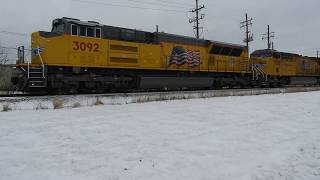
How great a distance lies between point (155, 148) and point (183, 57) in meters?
16.5

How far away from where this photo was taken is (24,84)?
47.3 ft

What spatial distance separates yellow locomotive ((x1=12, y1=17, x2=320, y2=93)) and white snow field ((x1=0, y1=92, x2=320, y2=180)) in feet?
22.9

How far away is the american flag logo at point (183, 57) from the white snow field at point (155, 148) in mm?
12531

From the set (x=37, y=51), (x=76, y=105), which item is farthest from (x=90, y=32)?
(x=76, y=105)

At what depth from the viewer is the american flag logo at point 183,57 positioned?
21031 millimetres

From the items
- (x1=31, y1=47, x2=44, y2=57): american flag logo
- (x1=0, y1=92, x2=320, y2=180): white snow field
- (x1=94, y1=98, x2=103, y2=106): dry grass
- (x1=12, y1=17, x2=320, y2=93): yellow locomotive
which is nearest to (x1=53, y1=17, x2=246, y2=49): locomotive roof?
(x1=12, y1=17, x2=320, y2=93): yellow locomotive

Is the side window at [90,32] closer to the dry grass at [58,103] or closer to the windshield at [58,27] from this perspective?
the windshield at [58,27]

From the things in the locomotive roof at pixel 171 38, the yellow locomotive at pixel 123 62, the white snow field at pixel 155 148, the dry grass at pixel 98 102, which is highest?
the locomotive roof at pixel 171 38

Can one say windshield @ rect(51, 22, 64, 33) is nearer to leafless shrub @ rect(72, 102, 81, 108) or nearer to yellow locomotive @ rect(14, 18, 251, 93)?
yellow locomotive @ rect(14, 18, 251, 93)

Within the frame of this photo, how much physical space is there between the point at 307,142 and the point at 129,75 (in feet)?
42.0

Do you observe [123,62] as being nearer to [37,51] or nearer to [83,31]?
[83,31]

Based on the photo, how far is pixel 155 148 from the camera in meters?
5.55

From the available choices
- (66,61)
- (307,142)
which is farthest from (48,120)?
(66,61)

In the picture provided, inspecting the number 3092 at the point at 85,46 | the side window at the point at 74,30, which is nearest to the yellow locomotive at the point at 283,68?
the number 3092 at the point at 85,46
